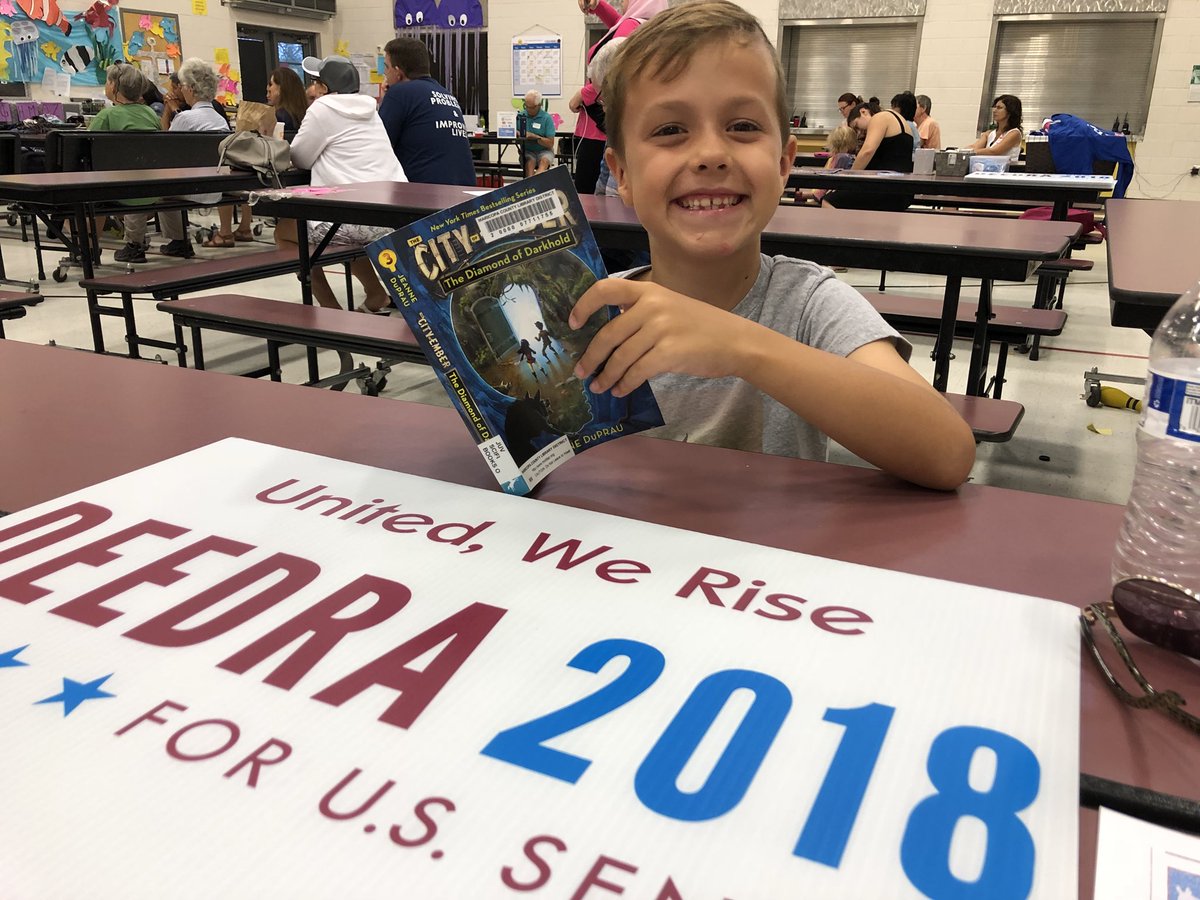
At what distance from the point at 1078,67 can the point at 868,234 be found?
320 inches

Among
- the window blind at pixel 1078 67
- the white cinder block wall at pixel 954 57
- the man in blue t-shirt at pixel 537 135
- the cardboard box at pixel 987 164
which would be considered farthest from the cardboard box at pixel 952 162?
the window blind at pixel 1078 67

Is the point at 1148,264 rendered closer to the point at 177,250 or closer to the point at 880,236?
the point at 880,236

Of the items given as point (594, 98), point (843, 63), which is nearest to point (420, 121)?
point (594, 98)

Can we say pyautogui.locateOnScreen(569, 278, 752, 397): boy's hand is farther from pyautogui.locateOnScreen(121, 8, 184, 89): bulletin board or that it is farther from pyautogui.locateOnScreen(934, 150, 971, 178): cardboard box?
pyautogui.locateOnScreen(121, 8, 184, 89): bulletin board

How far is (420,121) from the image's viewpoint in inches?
153

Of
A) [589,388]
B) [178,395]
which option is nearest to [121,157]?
[178,395]

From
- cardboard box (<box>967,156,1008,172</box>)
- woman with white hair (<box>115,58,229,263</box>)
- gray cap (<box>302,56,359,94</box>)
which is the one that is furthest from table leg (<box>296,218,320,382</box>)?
cardboard box (<box>967,156,1008,172</box>)

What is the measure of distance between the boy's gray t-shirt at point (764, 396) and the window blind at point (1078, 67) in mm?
8699

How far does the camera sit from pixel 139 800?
0.35 m

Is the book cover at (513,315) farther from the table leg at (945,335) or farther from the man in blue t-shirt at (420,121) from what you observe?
the man in blue t-shirt at (420,121)

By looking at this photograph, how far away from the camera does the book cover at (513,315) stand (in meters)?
0.59

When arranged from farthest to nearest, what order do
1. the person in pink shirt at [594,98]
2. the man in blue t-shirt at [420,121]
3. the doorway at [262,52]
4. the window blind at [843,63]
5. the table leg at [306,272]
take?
the doorway at [262,52] → the window blind at [843,63] → the man in blue t-shirt at [420,121] → the person in pink shirt at [594,98] → the table leg at [306,272]

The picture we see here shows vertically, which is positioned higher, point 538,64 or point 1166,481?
point 538,64

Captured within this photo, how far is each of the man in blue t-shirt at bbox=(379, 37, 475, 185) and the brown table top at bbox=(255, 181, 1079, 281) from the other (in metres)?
1.60
